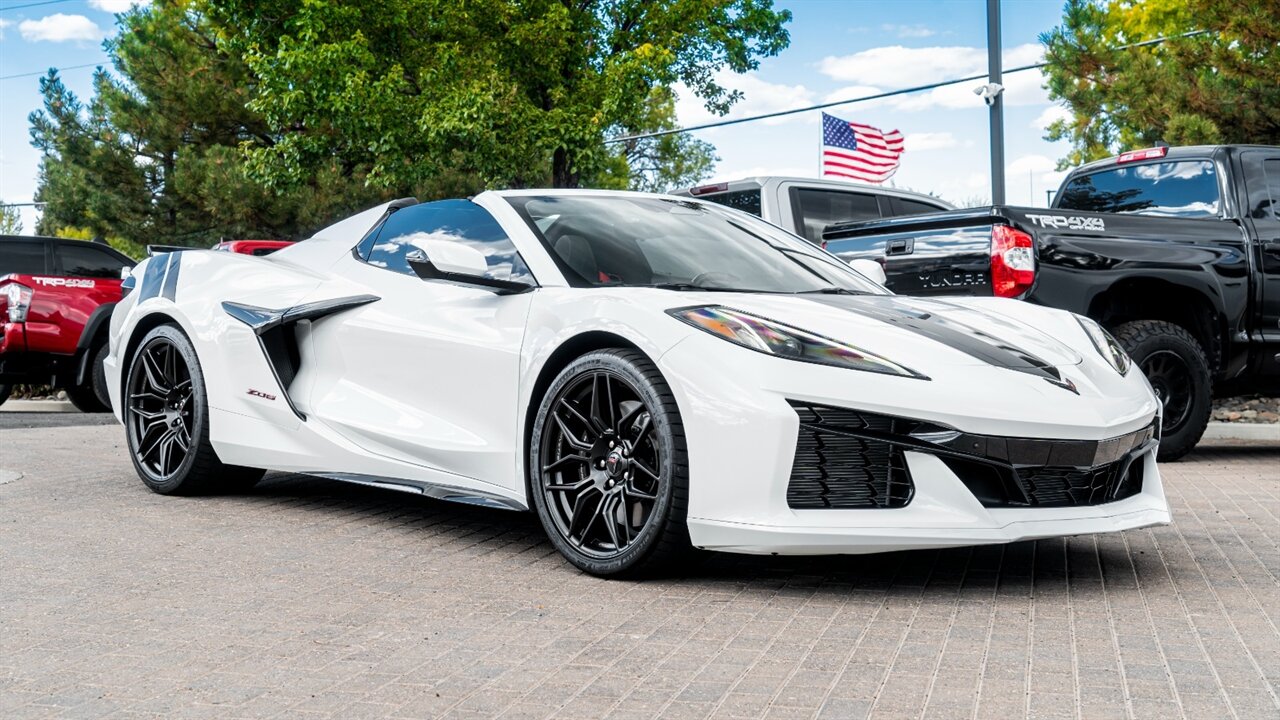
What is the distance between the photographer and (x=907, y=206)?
476 inches

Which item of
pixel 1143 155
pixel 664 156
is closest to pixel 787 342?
pixel 1143 155

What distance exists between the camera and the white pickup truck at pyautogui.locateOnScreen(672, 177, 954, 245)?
10.6 m

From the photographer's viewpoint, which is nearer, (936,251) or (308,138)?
(936,251)

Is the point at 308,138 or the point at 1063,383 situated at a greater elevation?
the point at 308,138

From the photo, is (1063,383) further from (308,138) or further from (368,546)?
(308,138)

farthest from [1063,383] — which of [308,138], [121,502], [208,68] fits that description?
[208,68]

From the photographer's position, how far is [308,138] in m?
24.0

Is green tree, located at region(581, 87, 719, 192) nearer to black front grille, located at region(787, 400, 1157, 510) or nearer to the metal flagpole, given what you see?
the metal flagpole

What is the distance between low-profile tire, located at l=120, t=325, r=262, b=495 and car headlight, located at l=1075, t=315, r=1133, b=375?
382 cm

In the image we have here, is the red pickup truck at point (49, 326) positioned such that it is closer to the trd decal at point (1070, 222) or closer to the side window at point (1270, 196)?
the trd decal at point (1070, 222)

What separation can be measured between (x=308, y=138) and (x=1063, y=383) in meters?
21.4

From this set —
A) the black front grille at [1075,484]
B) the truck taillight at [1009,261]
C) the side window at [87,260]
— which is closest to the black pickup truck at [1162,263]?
the truck taillight at [1009,261]

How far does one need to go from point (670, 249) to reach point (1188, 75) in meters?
16.3

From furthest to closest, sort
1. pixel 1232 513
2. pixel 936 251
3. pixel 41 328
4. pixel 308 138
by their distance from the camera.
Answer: pixel 308 138 → pixel 41 328 → pixel 936 251 → pixel 1232 513
